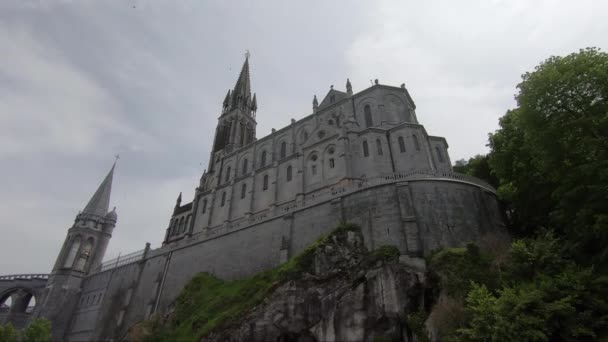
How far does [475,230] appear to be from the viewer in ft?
79.2

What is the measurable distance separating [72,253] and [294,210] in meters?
37.0

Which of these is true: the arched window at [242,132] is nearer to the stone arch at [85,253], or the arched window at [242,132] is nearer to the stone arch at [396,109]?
the stone arch at [85,253]

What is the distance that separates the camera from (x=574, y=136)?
689 inches

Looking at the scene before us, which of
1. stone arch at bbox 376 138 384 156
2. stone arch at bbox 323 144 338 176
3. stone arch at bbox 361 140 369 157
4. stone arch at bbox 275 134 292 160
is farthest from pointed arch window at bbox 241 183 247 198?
stone arch at bbox 376 138 384 156

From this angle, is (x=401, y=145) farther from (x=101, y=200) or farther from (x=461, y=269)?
(x=101, y=200)

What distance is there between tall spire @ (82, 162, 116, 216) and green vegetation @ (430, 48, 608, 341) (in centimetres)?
5169

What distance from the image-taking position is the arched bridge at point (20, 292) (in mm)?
48500

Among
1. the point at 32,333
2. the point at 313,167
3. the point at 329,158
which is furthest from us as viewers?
the point at 313,167

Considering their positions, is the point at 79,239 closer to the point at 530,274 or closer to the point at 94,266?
the point at 94,266

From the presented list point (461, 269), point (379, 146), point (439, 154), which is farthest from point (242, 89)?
point (461, 269)

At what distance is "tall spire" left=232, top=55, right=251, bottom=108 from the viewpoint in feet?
212

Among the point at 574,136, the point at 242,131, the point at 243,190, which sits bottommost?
the point at 574,136

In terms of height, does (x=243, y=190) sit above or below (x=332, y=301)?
above

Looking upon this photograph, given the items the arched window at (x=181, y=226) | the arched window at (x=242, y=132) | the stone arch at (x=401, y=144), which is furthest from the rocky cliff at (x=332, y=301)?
the arched window at (x=242, y=132)
